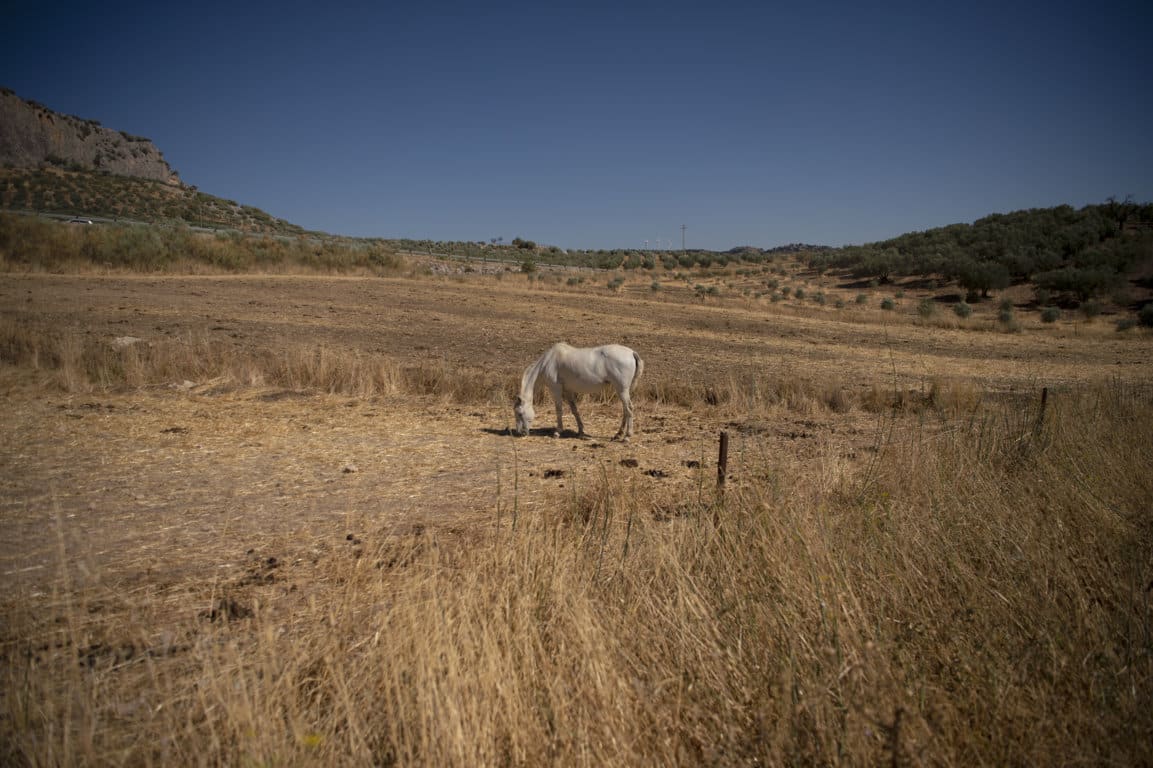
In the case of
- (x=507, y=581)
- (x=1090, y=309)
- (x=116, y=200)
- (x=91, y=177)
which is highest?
(x=91, y=177)

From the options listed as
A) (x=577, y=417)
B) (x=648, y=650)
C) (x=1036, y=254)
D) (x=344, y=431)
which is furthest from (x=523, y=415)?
(x=1036, y=254)

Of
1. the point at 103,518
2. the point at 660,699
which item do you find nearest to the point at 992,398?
the point at 660,699

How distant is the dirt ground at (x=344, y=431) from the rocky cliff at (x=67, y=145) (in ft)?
208

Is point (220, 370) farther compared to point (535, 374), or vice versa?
point (220, 370)

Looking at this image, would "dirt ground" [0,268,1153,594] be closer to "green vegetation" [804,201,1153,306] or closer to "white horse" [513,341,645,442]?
"white horse" [513,341,645,442]

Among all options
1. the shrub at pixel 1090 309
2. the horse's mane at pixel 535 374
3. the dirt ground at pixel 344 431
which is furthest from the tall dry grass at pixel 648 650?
the shrub at pixel 1090 309

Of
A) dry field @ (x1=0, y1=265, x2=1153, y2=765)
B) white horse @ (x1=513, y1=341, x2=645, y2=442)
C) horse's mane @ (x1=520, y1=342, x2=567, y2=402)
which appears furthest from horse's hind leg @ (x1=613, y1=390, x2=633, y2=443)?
horse's mane @ (x1=520, y1=342, x2=567, y2=402)

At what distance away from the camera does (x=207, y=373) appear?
12516mm

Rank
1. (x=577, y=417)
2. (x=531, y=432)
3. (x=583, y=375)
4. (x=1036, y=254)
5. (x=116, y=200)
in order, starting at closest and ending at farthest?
(x=583, y=375) < (x=577, y=417) < (x=531, y=432) < (x=1036, y=254) < (x=116, y=200)

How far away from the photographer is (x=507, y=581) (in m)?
3.89

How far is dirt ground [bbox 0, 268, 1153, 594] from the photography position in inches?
229

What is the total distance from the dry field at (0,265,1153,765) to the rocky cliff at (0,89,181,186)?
256 feet

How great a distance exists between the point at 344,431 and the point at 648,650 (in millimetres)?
7570

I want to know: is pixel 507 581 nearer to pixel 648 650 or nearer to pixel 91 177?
pixel 648 650
